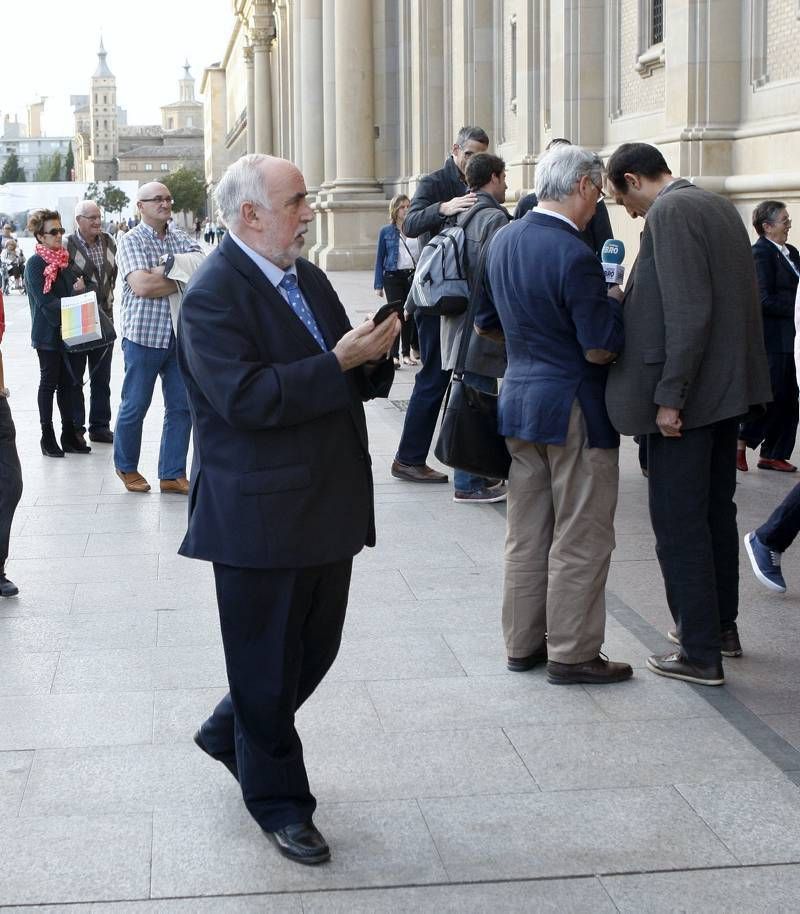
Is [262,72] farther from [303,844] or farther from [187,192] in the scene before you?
[187,192]

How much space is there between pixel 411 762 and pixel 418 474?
5.06 m

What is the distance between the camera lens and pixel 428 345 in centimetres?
955

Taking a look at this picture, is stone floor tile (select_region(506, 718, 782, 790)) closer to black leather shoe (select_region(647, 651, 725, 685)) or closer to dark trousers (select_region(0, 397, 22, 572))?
black leather shoe (select_region(647, 651, 725, 685))

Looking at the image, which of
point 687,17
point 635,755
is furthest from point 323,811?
point 687,17

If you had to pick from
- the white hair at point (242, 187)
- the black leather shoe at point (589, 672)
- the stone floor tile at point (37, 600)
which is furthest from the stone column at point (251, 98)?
the white hair at point (242, 187)

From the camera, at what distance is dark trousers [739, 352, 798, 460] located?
957 centimetres

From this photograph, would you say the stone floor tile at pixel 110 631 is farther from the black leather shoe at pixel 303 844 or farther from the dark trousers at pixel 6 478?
the black leather shoe at pixel 303 844

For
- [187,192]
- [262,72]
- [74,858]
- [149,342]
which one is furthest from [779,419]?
[187,192]

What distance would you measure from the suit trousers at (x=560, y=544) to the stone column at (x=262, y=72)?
54877mm

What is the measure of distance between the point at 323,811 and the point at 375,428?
803cm

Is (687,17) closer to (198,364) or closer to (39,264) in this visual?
(39,264)

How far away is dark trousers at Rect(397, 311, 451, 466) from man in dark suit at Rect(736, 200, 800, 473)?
6.32 ft

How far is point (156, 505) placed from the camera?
30.0ft

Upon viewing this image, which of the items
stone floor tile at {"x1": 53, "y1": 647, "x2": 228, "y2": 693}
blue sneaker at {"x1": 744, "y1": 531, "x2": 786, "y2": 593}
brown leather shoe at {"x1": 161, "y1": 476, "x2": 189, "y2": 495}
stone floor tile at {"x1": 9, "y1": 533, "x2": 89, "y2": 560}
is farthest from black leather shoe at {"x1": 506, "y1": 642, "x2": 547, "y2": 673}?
brown leather shoe at {"x1": 161, "y1": 476, "x2": 189, "y2": 495}
